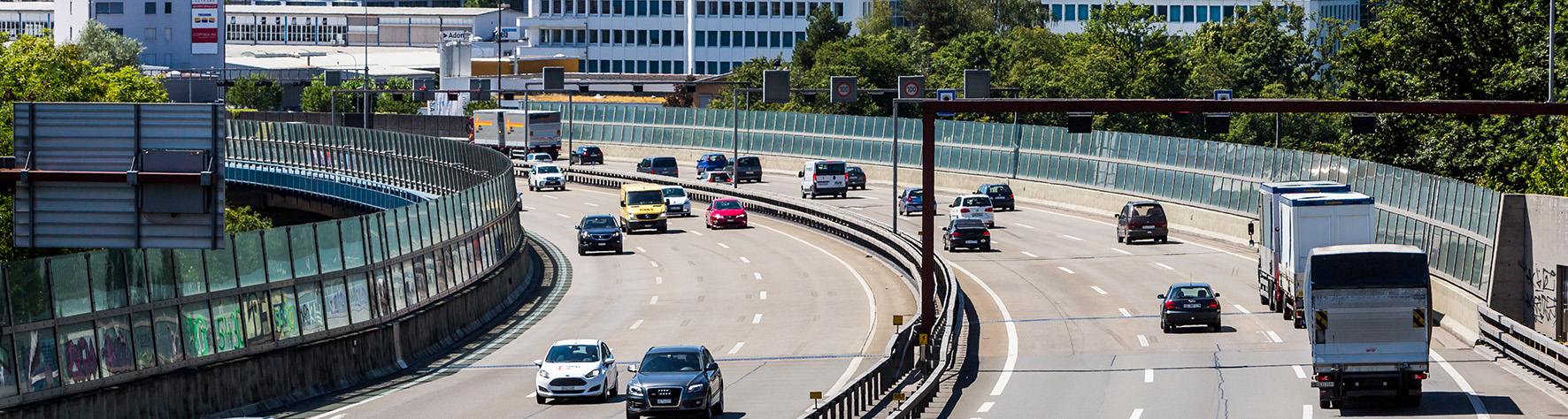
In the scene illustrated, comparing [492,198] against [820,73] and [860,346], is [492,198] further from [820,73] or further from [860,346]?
[820,73]

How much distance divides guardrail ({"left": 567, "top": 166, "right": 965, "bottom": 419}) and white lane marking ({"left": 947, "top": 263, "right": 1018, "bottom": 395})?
112cm

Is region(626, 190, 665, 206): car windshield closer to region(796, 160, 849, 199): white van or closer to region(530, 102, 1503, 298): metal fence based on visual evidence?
region(796, 160, 849, 199): white van

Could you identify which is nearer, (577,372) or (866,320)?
(577,372)

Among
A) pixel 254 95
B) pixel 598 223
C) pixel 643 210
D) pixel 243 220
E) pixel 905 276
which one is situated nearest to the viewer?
pixel 905 276

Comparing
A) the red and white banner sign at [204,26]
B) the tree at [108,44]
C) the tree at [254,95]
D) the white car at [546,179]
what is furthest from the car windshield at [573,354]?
the red and white banner sign at [204,26]

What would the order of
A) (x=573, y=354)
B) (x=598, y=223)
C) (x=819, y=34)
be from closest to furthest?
(x=573, y=354), (x=598, y=223), (x=819, y=34)

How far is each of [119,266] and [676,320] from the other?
2146cm

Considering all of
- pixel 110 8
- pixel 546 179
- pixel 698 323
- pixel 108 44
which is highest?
pixel 110 8

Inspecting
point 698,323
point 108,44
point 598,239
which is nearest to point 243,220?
point 598,239

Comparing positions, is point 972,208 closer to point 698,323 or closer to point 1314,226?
point 698,323

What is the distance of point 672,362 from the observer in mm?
31109

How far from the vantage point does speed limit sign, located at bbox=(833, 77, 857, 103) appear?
246ft

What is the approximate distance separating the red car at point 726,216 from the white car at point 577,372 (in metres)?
41.7

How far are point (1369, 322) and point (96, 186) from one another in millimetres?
20468
